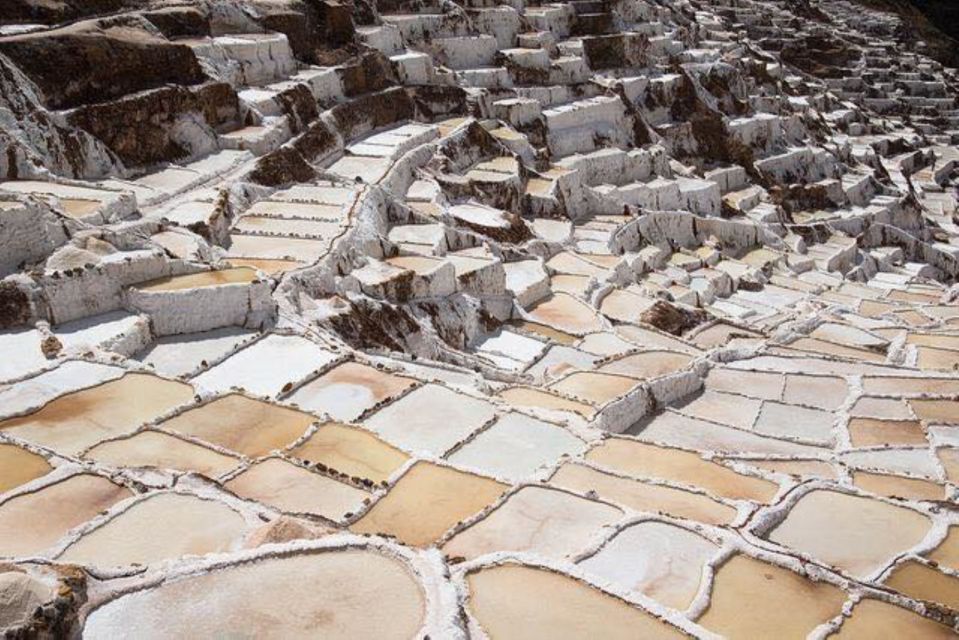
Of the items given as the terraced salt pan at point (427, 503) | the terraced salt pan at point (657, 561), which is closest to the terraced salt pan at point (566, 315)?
the terraced salt pan at point (427, 503)

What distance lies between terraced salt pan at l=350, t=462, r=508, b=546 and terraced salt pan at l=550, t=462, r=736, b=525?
62 centimetres

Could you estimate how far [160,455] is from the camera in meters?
6.45

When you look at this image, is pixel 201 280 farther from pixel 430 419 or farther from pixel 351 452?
pixel 351 452

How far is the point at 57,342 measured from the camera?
26.1 feet

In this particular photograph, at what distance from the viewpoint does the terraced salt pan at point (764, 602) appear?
17.2 ft

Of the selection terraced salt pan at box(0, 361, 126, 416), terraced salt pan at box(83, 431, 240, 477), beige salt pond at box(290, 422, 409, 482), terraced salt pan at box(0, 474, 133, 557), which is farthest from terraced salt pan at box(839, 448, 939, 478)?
terraced salt pan at box(0, 361, 126, 416)

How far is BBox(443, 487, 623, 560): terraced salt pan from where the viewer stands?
563 cm

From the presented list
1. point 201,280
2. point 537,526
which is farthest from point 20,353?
point 537,526

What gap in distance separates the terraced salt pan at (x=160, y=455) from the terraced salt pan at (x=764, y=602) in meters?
3.37

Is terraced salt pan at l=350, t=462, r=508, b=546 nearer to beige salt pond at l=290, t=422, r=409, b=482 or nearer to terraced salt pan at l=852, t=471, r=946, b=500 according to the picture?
beige salt pond at l=290, t=422, r=409, b=482

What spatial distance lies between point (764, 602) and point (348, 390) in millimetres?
3972

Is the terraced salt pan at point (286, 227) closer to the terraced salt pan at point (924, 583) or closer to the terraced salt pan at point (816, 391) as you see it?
the terraced salt pan at point (816, 391)

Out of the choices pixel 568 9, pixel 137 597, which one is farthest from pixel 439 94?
pixel 137 597

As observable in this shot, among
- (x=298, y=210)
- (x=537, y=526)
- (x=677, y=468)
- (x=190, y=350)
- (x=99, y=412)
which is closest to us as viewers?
(x=537, y=526)
